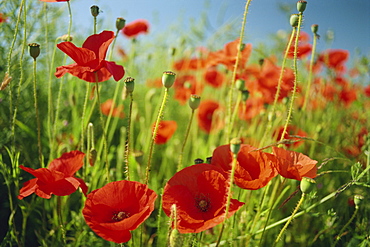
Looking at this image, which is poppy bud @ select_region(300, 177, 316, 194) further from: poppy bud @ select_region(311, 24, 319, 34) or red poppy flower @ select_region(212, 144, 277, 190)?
poppy bud @ select_region(311, 24, 319, 34)

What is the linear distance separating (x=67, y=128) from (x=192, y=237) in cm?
104

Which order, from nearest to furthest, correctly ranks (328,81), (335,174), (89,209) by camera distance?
(89,209) → (335,174) → (328,81)

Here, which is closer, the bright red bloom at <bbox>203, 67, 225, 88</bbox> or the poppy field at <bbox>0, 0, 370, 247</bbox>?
the poppy field at <bbox>0, 0, 370, 247</bbox>

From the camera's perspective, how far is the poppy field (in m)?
0.69

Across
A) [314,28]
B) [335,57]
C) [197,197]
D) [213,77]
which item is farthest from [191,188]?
[335,57]

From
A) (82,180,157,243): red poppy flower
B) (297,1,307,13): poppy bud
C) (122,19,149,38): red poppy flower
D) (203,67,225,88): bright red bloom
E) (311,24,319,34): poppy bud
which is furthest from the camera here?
(203,67,225,88): bright red bloom

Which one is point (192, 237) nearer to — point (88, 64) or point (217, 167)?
point (217, 167)

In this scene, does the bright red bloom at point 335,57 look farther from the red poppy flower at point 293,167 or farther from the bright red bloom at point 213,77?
the red poppy flower at point 293,167

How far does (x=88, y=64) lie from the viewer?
0.75 meters

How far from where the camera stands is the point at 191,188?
2.36ft

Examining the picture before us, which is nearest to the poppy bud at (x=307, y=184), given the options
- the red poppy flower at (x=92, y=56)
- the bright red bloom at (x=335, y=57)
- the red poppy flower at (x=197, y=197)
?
the red poppy flower at (x=197, y=197)

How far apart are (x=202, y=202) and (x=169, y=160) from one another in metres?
1.03

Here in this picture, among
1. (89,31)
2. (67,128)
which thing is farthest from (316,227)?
(89,31)

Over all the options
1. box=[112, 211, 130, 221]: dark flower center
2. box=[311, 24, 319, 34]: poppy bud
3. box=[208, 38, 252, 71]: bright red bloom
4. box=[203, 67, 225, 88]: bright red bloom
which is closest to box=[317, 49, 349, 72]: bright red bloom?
box=[203, 67, 225, 88]: bright red bloom
